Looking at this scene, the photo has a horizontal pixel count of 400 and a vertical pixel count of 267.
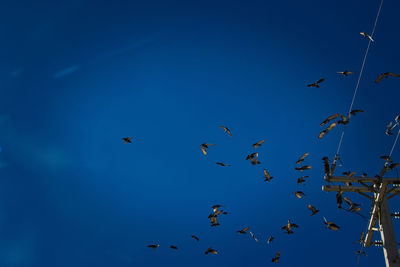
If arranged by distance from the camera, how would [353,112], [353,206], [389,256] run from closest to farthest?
[389,256] < [353,206] < [353,112]

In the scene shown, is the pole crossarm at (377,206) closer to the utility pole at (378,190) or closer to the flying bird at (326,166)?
the utility pole at (378,190)

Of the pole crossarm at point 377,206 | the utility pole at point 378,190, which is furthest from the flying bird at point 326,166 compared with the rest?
the pole crossarm at point 377,206

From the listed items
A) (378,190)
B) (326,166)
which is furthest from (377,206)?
(326,166)

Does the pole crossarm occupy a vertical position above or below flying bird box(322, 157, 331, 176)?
below

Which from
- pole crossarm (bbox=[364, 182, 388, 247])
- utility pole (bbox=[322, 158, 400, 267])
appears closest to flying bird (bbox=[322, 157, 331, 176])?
utility pole (bbox=[322, 158, 400, 267])

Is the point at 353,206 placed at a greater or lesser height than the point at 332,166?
lesser

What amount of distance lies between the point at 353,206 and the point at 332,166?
151cm

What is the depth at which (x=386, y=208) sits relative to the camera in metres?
11.4

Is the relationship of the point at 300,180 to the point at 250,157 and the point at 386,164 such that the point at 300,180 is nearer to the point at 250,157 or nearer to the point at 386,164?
the point at 250,157

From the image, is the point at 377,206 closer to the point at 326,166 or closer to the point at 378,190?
the point at 378,190

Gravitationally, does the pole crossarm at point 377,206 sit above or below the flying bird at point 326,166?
below

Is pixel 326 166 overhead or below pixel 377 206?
overhead

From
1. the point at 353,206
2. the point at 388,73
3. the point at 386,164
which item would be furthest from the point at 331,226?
the point at 388,73

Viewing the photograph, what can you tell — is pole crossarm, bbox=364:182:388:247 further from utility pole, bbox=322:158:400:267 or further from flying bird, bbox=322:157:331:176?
flying bird, bbox=322:157:331:176
